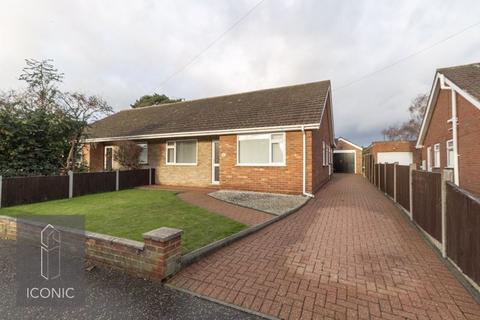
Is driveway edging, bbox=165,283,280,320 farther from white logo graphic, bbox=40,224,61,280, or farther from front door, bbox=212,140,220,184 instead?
front door, bbox=212,140,220,184

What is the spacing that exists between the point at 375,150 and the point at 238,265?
30112 millimetres

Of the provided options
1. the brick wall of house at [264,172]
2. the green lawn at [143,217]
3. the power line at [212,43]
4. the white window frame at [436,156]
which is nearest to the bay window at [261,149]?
the brick wall of house at [264,172]

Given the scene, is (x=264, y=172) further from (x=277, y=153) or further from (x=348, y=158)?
(x=348, y=158)

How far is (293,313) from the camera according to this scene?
2539 mm

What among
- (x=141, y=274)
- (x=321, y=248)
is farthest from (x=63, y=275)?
(x=321, y=248)

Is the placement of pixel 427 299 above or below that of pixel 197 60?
below

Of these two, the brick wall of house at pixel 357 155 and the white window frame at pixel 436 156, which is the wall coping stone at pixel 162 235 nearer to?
the white window frame at pixel 436 156

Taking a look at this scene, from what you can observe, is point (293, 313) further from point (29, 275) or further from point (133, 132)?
point (133, 132)

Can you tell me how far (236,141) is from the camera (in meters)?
11.3

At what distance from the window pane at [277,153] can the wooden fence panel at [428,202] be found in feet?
16.4

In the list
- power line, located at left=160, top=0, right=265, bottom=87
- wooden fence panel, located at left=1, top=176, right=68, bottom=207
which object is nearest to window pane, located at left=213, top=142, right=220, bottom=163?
power line, located at left=160, top=0, right=265, bottom=87

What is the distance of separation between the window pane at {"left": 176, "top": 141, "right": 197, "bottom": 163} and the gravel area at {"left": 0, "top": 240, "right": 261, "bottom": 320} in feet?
32.6

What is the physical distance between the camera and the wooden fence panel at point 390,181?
368 inches

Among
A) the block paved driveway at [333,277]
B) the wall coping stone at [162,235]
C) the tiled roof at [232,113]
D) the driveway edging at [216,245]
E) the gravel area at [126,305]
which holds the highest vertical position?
the tiled roof at [232,113]
